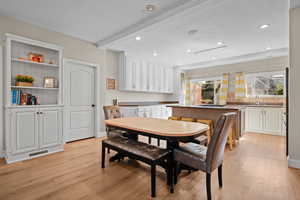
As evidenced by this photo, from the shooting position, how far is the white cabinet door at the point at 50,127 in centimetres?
290

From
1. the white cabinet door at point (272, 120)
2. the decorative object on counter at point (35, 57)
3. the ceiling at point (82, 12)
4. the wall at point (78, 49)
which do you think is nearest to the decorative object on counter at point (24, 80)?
the decorative object on counter at point (35, 57)

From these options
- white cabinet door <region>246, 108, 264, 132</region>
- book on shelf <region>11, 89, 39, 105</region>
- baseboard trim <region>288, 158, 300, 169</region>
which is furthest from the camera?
white cabinet door <region>246, 108, 264, 132</region>

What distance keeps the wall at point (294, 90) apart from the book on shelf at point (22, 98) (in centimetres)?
447

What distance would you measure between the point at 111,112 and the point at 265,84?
5.22 m

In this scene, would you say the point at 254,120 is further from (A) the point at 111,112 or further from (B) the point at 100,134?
(B) the point at 100,134

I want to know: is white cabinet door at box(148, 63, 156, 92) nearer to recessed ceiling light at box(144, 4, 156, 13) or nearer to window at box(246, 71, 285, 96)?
recessed ceiling light at box(144, 4, 156, 13)

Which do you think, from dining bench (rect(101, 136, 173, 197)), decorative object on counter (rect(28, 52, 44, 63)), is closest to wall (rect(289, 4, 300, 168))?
dining bench (rect(101, 136, 173, 197))

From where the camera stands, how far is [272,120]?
4.66 m

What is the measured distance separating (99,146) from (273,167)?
3274mm

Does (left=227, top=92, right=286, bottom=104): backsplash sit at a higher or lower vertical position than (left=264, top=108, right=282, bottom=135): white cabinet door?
higher

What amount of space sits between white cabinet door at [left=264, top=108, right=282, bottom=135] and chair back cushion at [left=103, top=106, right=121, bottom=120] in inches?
178

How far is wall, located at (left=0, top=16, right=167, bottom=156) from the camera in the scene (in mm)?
2855

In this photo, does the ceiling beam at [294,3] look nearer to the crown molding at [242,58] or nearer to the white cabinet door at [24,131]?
the crown molding at [242,58]

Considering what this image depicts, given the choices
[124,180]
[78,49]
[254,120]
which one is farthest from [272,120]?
[78,49]
